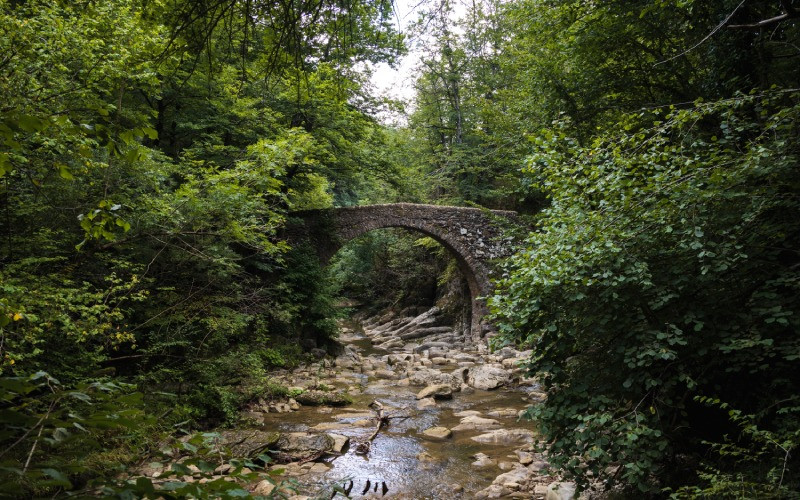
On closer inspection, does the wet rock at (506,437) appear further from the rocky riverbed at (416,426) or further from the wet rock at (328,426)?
the wet rock at (328,426)

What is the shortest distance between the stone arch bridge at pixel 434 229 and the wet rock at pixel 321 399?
4.61 m

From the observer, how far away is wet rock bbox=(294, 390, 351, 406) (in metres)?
6.87

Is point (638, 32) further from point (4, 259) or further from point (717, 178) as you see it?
point (4, 259)

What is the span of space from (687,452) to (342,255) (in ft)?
59.0

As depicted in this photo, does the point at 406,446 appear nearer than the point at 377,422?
Yes

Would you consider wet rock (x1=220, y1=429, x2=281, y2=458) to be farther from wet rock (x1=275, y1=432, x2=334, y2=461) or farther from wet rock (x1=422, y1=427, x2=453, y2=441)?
wet rock (x1=422, y1=427, x2=453, y2=441)

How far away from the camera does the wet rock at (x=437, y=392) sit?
736 centimetres

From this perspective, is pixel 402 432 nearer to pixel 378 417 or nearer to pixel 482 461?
pixel 378 417

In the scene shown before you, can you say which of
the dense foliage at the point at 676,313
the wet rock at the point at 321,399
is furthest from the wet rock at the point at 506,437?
the wet rock at the point at 321,399

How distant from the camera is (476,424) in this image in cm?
590

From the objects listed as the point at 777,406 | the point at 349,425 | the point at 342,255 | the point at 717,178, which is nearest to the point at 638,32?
the point at 717,178

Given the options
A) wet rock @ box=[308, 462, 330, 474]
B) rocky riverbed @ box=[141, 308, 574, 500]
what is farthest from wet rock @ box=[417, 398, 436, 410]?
wet rock @ box=[308, 462, 330, 474]

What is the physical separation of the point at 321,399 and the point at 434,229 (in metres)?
6.43

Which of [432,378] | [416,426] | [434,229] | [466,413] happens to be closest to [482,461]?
[416,426]
